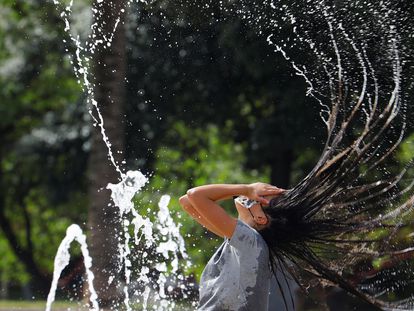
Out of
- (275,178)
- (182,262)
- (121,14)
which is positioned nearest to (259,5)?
(121,14)

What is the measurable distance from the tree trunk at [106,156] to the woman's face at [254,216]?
15.4ft

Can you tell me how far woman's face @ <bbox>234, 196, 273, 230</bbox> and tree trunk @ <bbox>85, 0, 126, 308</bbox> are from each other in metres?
4.69

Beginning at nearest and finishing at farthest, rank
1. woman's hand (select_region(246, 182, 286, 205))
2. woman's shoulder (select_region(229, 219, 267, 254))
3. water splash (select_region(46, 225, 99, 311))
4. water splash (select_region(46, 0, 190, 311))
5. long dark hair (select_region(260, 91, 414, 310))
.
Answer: woman's shoulder (select_region(229, 219, 267, 254)) → woman's hand (select_region(246, 182, 286, 205)) → long dark hair (select_region(260, 91, 414, 310)) → water splash (select_region(46, 225, 99, 311)) → water splash (select_region(46, 0, 190, 311))

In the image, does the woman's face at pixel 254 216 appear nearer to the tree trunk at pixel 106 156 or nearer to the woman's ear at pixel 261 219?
the woman's ear at pixel 261 219

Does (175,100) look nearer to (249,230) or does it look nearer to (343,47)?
(343,47)

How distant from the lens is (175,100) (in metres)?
12.8

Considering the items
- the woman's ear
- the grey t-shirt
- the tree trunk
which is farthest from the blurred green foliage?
the grey t-shirt

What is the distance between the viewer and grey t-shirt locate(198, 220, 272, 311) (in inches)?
149

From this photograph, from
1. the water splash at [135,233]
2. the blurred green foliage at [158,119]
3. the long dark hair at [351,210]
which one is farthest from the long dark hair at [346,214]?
the water splash at [135,233]

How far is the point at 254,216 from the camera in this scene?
3977 mm

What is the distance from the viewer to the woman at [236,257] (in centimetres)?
378

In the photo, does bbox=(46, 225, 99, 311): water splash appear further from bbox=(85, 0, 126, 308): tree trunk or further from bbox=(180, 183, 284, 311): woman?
bbox=(180, 183, 284, 311): woman

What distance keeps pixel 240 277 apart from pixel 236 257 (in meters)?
0.09

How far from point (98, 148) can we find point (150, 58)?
130 centimetres
